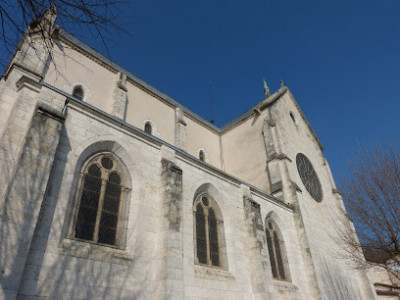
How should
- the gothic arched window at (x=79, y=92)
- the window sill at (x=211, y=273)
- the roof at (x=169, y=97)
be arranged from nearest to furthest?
the window sill at (x=211, y=273)
the gothic arched window at (x=79, y=92)
the roof at (x=169, y=97)

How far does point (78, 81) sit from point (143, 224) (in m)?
7.60

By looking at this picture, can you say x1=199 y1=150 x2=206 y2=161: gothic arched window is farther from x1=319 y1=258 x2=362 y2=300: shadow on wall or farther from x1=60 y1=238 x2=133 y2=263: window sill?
x1=60 y1=238 x2=133 y2=263: window sill

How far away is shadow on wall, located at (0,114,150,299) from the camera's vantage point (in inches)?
176

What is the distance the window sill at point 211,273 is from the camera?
748cm

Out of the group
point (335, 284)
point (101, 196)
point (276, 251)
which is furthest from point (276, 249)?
point (101, 196)

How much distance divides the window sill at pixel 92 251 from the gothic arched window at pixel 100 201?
198 mm

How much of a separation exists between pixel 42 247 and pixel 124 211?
6.75 feet

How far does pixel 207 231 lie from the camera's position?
8641mm

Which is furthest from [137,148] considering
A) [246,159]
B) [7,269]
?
[246,159]

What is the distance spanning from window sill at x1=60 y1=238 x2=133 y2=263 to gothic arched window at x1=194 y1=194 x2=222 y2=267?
2.51 m

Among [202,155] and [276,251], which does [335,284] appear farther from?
[202,155]

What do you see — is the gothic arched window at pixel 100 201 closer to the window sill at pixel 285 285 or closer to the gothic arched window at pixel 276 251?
the window sill at pixel 285 285

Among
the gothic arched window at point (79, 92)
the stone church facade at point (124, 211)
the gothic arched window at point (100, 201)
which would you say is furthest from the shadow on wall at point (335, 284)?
the gothic arched window at point (79, 92)

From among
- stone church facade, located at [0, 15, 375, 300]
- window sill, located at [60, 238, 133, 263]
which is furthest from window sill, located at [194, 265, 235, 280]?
window sill, located at [60, 238, 133, 263]
